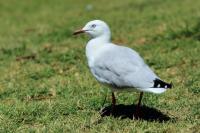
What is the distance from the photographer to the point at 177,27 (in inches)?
472

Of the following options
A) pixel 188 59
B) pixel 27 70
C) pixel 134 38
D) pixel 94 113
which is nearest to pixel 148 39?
pixel 134 38

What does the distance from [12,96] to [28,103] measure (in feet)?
1.68

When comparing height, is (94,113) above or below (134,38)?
below

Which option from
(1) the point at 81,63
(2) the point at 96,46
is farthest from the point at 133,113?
(1) the point at 81,63

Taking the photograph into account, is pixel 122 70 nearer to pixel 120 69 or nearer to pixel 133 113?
pixel 120 69

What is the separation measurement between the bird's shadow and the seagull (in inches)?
4.8

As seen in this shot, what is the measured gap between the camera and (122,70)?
6.61m

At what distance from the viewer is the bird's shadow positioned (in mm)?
6965

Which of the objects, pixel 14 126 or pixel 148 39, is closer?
pixel 14 126

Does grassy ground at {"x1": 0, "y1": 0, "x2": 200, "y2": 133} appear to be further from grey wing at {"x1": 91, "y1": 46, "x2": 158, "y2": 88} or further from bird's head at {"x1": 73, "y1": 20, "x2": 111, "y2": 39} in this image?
bird's head at {"x1": 73, "y1": 20, "x2": 111, "y2": 39}

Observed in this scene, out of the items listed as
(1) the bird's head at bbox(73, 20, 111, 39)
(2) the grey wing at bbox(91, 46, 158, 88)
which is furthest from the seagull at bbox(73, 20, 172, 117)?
(1) the bird's head at bbox(73, 20, 111, 39)

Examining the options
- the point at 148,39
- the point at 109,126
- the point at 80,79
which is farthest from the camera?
the point at 148,39

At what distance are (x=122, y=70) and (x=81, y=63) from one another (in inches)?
139

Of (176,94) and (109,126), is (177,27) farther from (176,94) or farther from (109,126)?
(109,126)
